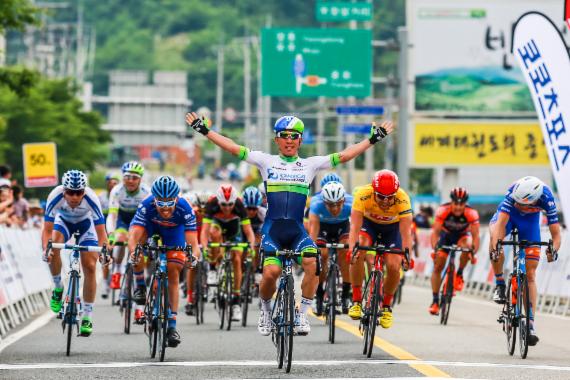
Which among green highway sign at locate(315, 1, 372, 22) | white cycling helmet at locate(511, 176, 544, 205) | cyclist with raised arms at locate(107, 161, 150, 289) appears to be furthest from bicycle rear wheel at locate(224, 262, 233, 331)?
green highway sign at locate(315, 1, 372, 22)

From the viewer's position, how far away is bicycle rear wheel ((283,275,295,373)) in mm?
12703

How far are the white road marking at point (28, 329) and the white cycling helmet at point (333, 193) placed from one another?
3.57 meters

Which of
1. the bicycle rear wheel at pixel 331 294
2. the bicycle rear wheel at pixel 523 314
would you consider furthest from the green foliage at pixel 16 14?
the bicycle rear wheel at pixel 523 314

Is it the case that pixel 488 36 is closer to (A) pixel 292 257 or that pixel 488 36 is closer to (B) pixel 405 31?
(B) pixel 405 31

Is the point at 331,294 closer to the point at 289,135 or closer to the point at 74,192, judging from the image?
the point at 74,192

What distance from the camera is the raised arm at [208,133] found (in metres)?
13.2

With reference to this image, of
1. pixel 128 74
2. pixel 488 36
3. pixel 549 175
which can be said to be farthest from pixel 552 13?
pixel 128 74

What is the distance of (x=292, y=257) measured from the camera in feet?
43.8

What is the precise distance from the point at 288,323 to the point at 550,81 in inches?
207

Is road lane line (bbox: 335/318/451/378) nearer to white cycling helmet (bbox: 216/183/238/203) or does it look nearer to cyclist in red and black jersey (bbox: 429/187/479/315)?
white cycling helmet (bbox: 216/183/238/203)

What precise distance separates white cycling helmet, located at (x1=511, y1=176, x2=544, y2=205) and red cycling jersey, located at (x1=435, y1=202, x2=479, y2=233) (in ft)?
17.4

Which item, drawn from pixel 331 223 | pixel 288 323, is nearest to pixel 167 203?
pixel 288 323

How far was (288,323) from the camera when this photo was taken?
12.8 m

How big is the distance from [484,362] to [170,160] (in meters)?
159
